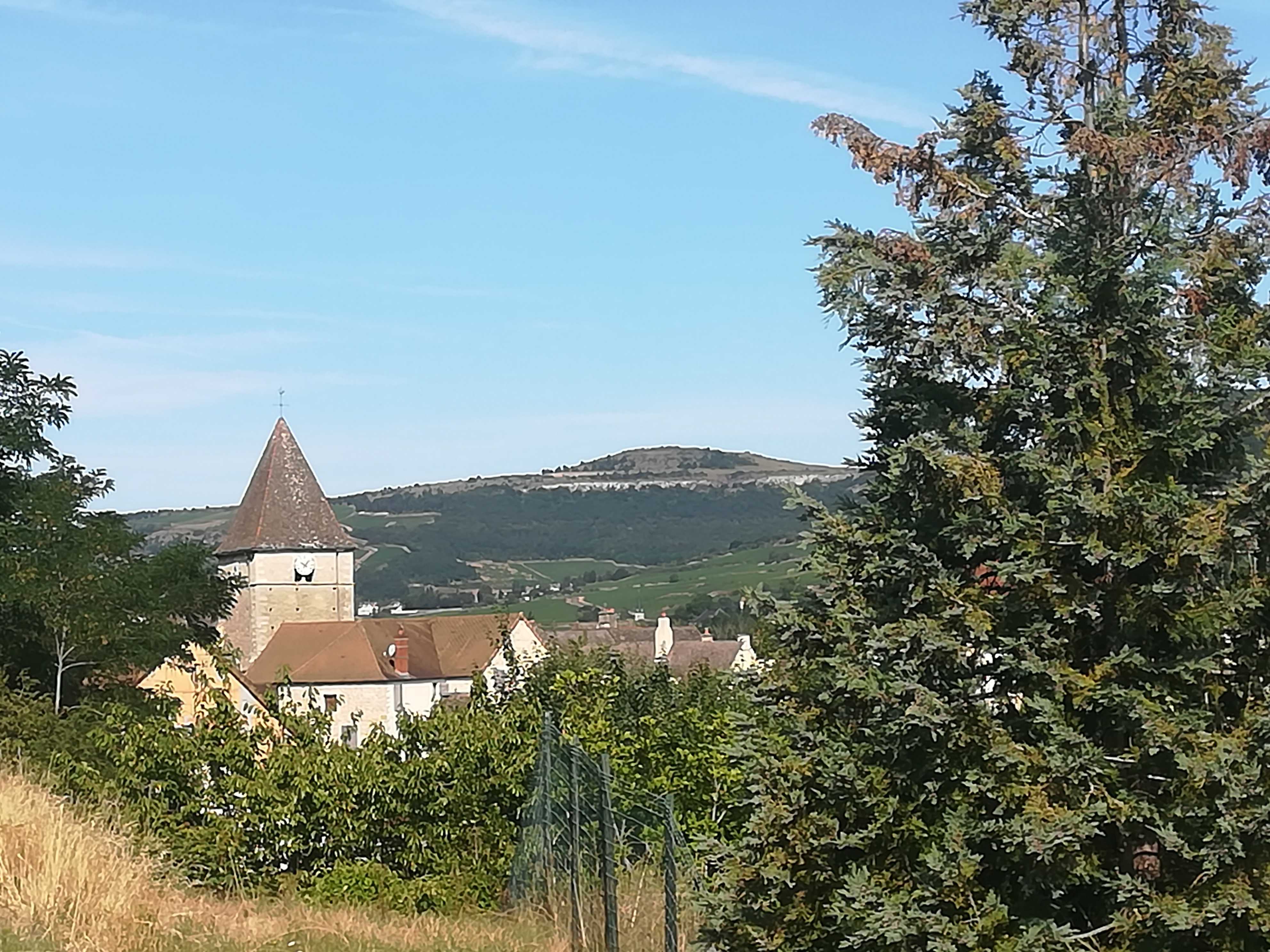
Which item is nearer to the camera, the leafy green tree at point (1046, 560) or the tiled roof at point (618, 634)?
the leafy green tree at point (1046, 560)

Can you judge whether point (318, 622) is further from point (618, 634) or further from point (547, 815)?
point (547, 815)

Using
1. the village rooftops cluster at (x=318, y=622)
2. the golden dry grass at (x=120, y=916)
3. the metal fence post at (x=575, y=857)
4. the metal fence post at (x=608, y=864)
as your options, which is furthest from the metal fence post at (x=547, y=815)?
the village rooftops cluster at (x=318, y=622)

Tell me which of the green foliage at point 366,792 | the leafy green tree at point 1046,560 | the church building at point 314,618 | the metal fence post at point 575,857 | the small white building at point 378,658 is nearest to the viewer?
the leafy green tree at point 1046,560

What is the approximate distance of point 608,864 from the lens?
307 inches

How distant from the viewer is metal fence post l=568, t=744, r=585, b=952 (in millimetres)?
8562

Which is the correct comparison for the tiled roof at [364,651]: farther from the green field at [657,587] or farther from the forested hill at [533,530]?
the forested hill at [533,530]

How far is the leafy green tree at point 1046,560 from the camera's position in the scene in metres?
5.71

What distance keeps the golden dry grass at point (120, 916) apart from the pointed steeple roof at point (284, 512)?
78.7 metres

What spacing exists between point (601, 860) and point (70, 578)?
13273 mm

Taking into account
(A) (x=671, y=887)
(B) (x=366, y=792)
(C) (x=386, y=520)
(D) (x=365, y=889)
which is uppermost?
(C) (x=386, y=520)

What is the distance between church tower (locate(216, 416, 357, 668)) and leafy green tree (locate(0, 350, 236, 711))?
6658 cm

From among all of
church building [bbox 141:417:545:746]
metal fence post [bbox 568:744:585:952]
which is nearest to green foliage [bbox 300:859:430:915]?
metal fence post [bbox 568:744:585:952]

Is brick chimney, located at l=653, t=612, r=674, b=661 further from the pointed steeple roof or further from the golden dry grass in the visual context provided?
the golden dry grass

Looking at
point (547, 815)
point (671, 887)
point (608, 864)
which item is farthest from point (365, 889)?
point (671, 887)
